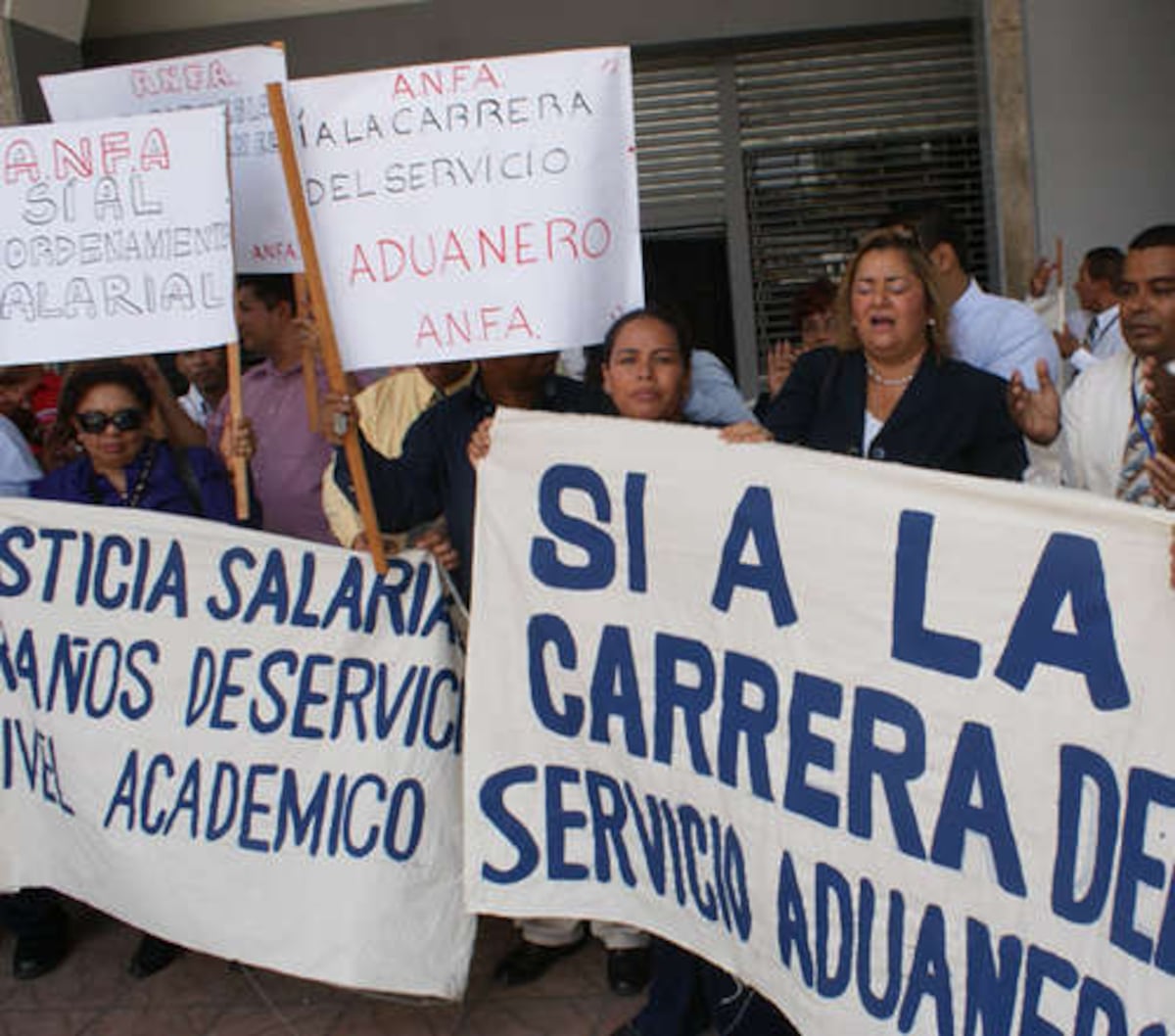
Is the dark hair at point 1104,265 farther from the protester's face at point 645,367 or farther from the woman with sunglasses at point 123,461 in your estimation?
the woman with sunglasses at point 123,461

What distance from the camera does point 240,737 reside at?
11.3 feet

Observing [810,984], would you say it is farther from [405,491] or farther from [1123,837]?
[405,491]

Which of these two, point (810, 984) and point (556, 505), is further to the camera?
point (556, 505)

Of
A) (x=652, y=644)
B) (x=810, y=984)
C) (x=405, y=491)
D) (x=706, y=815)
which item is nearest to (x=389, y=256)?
(x=405, y=491)

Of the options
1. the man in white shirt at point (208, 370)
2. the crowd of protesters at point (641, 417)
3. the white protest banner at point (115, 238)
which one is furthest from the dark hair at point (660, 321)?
the man in white shirt at point (208, 370)

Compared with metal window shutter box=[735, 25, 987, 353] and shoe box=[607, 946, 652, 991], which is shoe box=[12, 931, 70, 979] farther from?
metal window shutter box=[735, 25, 987, 353]

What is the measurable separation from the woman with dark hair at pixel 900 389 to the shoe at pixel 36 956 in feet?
8.77

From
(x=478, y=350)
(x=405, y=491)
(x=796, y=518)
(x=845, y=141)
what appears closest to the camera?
(x=796, y=518)

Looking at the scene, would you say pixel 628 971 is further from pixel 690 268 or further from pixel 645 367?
pixel 690 268

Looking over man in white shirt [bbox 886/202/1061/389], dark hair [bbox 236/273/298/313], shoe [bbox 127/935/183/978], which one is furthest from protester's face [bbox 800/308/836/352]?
shoe [bbox 127/935/183/978]

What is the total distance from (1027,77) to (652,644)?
20.5ft

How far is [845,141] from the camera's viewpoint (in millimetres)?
8867

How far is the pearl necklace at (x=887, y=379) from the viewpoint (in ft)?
10.1

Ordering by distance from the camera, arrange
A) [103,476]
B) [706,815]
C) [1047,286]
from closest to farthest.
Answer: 1. [706,815]
2. [103,476]
3. [1047,286]
